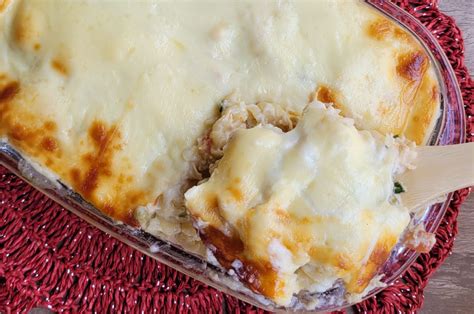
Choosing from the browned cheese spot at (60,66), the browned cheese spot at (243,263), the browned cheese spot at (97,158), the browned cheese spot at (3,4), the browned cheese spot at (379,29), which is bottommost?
the browned cheese spot at (243,263)

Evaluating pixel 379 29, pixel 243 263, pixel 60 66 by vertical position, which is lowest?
pixel 243 263

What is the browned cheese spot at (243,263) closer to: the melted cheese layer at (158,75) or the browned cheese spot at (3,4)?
the melted cheese layer at (158,75)

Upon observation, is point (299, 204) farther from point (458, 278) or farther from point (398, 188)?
point (458, 278)

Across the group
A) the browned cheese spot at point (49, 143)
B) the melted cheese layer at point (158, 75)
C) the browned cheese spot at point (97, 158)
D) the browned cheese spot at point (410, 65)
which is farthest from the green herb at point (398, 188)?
the browned cheese spot at point (49, 143)

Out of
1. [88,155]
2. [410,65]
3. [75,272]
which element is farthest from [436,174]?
[75,272]

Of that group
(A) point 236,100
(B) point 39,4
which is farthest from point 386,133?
(B) point 39,4

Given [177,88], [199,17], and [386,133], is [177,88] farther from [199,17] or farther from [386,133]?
[386,133]
